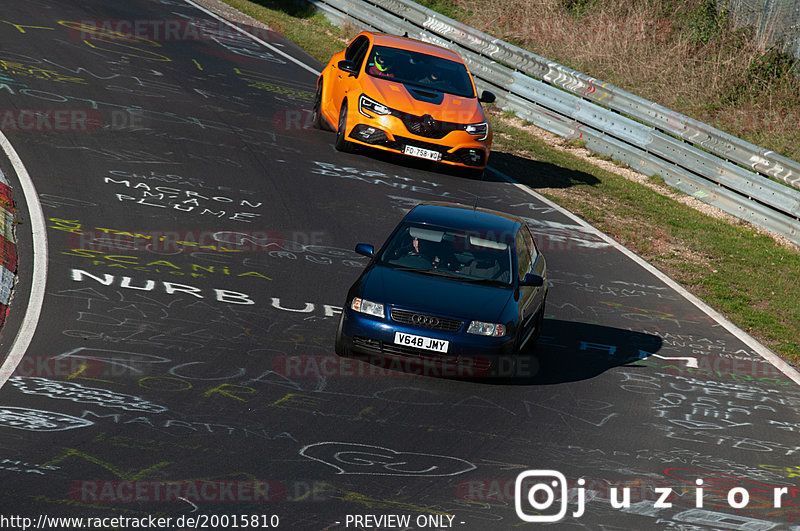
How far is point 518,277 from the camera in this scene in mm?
10523

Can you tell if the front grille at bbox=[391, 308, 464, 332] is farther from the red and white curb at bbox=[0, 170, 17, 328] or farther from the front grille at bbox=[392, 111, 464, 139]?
the front grille at bbox=[392, 111, 464, 139]

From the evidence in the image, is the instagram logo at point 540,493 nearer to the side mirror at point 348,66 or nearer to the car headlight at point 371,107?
the car headlight at point 371,107

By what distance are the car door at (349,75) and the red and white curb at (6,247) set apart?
6715 millimetres

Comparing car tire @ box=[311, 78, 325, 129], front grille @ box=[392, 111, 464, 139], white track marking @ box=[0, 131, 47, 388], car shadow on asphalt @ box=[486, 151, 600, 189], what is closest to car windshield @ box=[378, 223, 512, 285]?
white track marking @ box=[0, 131, 47, 388]

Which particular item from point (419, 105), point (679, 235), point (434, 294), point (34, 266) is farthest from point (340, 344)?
point (679, 235)

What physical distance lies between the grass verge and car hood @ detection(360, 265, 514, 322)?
15.2ft

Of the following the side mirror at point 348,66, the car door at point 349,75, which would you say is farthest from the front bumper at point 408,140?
the side mirror at point 348,66

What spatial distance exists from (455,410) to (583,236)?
794 centimetres

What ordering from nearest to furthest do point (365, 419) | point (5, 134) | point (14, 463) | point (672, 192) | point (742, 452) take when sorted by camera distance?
point (14, 463) < point (365, 419) < point (742, 452) < point (5, 134) < point (672, 192)

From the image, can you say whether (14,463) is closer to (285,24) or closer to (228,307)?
(228,307)

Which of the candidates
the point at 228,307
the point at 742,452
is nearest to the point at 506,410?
the point at 742,452

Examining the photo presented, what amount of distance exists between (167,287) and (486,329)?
3.79 metres

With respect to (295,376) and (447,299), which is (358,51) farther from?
(295,376)

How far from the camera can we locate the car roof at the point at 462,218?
11.0 m
